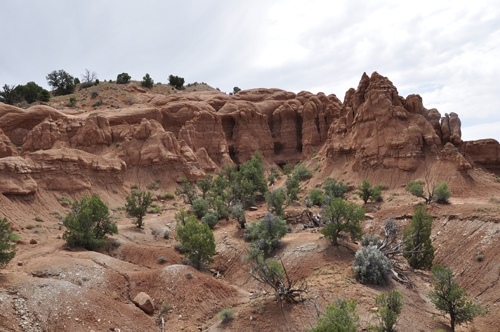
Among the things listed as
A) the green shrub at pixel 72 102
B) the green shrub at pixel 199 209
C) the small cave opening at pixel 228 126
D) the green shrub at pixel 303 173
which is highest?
the green shrub at pixel 72 102

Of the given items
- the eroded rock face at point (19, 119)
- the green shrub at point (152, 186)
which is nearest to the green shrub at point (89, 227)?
the green shrub at point (152, 186)

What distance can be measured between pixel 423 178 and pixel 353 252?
17.5 metres

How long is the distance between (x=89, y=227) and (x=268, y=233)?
12.2m

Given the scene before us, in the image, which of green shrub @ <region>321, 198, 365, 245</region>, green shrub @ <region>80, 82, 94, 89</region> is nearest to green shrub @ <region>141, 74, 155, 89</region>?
green shrub @ <region>80, 82, 94, 89</region>

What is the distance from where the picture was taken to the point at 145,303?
1443 centimetres

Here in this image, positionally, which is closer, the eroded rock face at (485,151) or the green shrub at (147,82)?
the eroded rock face at (485,151)

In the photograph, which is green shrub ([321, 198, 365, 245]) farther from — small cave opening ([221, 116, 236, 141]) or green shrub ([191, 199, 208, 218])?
small cave opening ([221, 116, 236, 141])

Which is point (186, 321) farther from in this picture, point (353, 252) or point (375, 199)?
point (375, 199)

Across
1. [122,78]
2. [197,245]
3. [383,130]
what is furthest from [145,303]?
[122,78]

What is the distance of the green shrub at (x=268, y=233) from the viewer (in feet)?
65.9

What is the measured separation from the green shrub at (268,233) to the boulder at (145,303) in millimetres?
7229

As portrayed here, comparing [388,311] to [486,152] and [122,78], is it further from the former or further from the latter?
[122,78]

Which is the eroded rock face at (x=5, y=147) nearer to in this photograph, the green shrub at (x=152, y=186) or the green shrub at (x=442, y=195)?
the green shrub at (x=152, y=186)

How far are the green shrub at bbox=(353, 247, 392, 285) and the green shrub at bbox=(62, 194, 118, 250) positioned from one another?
16220 mm
